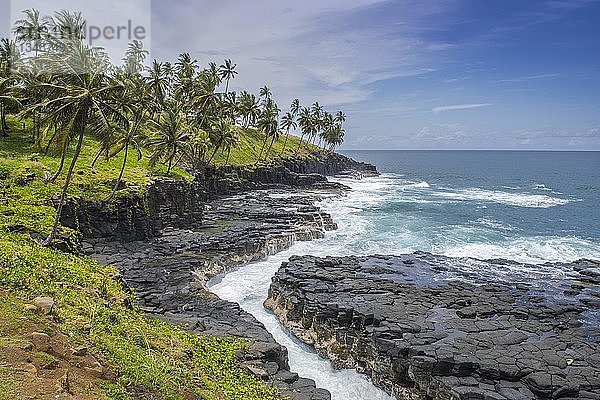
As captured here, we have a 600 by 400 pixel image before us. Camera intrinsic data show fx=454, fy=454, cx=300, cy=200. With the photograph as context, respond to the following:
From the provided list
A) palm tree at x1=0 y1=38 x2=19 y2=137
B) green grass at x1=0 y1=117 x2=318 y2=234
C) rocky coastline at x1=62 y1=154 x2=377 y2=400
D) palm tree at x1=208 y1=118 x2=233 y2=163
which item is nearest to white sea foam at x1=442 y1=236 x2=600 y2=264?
rocky coastline at x1=62 y1=154 x2=377 y2=400

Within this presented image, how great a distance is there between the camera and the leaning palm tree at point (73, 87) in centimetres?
2783

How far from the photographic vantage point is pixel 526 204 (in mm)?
87000

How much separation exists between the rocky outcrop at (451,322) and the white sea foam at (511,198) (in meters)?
52.3

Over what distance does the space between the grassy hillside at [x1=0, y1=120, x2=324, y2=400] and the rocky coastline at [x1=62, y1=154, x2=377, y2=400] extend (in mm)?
2282

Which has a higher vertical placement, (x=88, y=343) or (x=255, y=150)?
(x=255, y=150)

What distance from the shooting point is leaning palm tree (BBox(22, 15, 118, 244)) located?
27.8 m

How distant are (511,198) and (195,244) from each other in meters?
77.3

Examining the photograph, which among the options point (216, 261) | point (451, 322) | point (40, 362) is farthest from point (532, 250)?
point (40, 362)

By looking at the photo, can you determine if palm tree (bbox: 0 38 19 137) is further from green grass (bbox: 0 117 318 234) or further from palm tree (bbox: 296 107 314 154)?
palm tree (bbox: 296 107 314 154)

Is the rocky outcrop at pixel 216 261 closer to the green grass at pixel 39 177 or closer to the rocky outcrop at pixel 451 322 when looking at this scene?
the rocky outcrop at pixel 451 322

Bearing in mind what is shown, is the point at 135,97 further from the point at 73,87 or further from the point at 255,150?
the point at 255,150

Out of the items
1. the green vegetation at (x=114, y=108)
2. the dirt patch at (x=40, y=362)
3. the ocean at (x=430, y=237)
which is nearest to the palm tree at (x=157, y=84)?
the green vegetation at (x=114, y=108)

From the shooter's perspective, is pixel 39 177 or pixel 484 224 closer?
pixel 39 177

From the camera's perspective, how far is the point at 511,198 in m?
97.4
